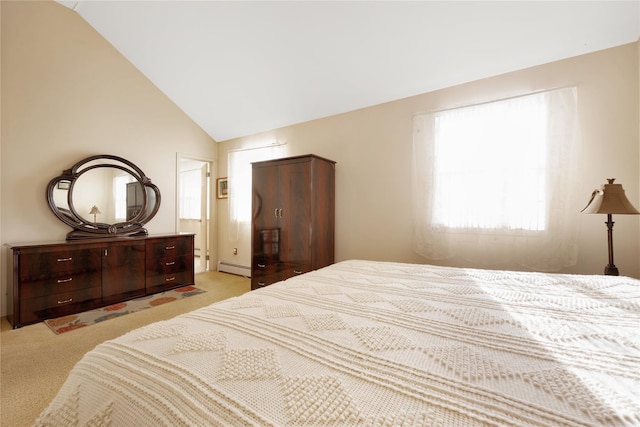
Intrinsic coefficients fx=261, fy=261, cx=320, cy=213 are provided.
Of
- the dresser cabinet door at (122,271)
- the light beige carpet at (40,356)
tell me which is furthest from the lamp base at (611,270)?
the dresser cabinet door at (122,271)

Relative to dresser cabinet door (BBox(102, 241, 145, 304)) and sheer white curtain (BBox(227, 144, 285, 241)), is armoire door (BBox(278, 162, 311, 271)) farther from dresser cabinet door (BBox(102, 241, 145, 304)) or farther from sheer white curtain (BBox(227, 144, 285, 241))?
dresser cabinet door (BBox(102, 241, 145, 304))

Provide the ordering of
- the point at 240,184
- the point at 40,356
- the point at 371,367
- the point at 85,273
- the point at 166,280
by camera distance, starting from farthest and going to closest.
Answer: the point at 240,184
the point at 166,280
the point at 85,273
the point at 40,356
the point at 371,367

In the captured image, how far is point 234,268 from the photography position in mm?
4664

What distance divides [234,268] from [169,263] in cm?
119

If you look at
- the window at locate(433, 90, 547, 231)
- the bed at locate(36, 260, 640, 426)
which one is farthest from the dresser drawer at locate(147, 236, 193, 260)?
the window at locate(433, 90, 547, 231)

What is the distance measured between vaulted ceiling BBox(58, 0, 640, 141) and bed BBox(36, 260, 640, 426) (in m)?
2.18

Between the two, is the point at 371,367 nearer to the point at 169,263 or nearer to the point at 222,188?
the point at 169,263

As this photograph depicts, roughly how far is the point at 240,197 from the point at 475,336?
13.5 feet

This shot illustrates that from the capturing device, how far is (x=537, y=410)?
0.50 metres

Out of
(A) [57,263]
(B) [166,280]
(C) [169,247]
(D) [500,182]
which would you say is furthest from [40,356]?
(D) [500,182]

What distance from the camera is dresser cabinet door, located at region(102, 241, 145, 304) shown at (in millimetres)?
3039

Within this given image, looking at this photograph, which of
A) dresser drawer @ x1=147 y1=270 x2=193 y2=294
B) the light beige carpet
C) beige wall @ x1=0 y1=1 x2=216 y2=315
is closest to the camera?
the light beige carpet

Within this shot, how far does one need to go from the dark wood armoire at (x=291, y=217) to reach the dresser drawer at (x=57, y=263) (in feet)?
5.78

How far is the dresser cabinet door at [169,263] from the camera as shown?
11.3 ft
